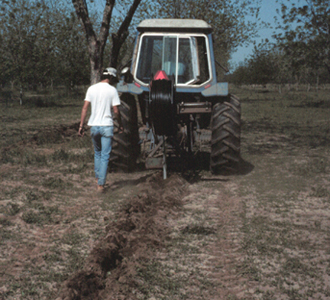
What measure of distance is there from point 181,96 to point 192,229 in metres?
3.42

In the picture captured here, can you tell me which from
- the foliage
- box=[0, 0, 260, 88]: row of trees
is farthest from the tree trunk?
the foliage

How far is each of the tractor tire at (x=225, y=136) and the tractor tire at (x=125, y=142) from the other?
4.77ft

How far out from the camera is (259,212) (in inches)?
208

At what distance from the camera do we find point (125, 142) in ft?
23.0

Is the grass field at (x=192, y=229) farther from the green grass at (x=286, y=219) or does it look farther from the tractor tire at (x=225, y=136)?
the tractor tire at (x=225, y=136)

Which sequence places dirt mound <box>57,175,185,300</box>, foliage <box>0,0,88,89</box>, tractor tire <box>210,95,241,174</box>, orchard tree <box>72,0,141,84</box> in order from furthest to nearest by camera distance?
1. foliage <box>0,0,88,89</box>
2. orchard tree <box>72,0,141,84</box>
3. tractor tire <box>210,95,241,174</box>
4. dirt mound <box>57,175,185,300</box>

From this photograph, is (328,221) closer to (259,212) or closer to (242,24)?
(259,212)

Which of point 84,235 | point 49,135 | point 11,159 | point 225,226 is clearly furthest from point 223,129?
point 49,135

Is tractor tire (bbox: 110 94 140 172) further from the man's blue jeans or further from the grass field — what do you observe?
the man's blue jeans

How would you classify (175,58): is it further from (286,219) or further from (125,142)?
(286,219)

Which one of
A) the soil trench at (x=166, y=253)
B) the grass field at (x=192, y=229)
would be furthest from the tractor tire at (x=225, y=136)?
the soil trench at (x=166, y=253)

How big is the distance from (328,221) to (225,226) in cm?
130

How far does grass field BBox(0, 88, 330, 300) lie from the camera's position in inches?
131

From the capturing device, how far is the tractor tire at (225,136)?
6883 millimetres
